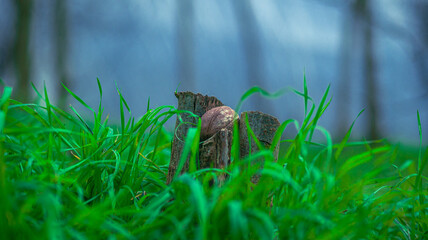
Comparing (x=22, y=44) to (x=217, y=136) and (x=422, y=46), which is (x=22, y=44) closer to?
(x=217, y=136)

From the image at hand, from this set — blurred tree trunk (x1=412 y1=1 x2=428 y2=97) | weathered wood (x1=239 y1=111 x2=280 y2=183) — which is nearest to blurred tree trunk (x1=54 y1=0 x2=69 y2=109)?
weathered wood (x1=239 y1=111 x2=280 y2=183)

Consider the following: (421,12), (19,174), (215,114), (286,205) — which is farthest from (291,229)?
(421,12)

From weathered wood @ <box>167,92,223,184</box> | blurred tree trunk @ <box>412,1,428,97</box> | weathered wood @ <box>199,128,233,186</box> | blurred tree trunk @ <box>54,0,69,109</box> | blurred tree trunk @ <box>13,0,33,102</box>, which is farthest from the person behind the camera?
blurred tree trunk @ <box>412,1,428,97</box>

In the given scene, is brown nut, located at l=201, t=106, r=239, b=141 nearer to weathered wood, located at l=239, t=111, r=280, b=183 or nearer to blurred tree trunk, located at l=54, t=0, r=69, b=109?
weathered wood, located at l=239, t=111, r=280, b=183

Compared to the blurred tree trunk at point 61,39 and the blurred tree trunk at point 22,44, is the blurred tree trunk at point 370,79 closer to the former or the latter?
the blurred tree trunk at point 61,39

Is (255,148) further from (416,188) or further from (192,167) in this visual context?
(416,188)
